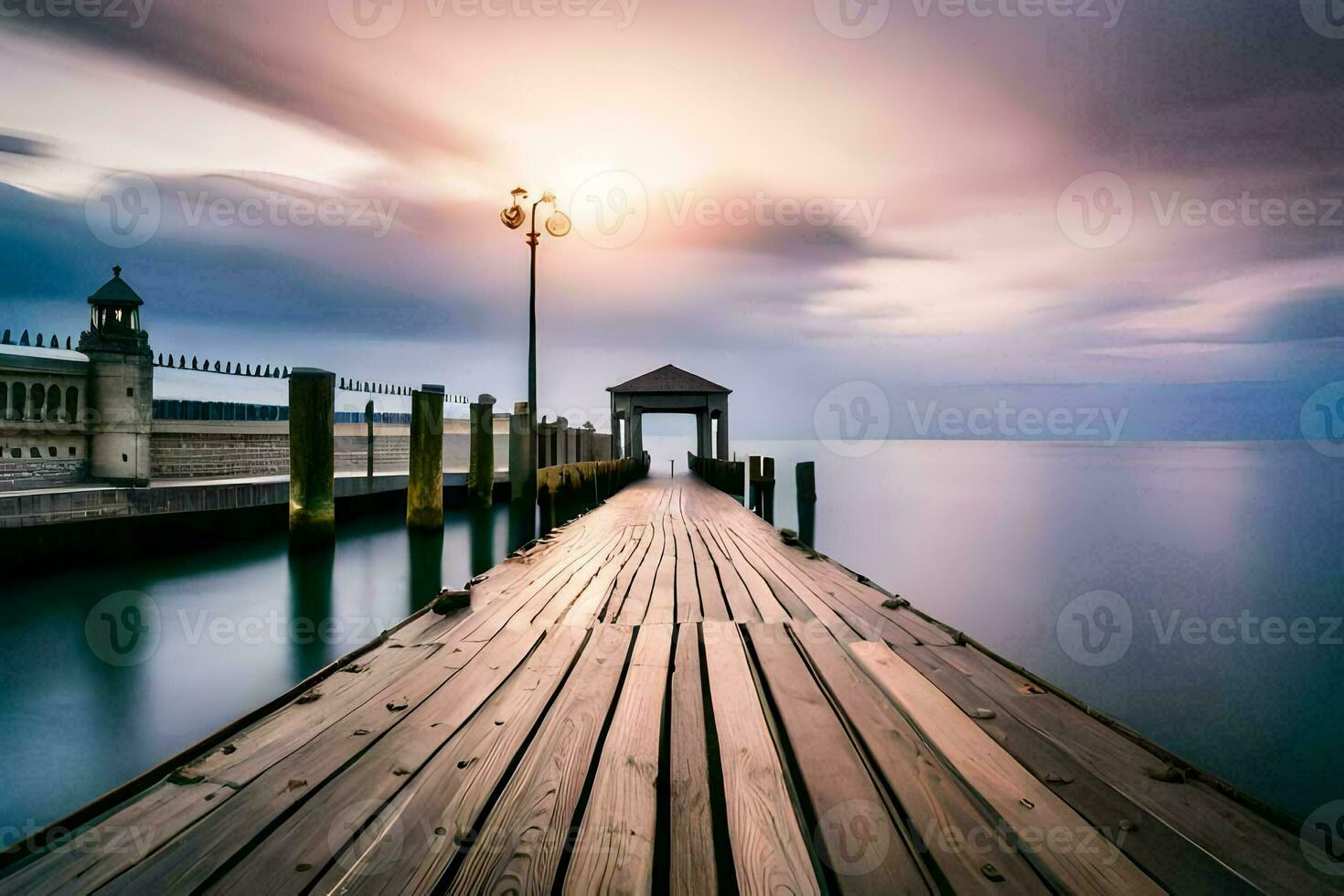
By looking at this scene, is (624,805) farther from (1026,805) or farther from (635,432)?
(635,432)

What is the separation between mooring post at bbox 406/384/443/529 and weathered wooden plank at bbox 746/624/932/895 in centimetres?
953

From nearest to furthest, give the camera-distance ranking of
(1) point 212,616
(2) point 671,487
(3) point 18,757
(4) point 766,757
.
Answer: (4) point 766,757 → (3) point 18,757 → (1) point 212,616 → (2) point 671,487

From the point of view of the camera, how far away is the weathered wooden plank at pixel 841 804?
5.73 feet

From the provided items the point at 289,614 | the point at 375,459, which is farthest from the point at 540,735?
the point at 375,459

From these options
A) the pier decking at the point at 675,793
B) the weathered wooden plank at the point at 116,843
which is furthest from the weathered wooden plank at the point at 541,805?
the weathered wooden plank at the point at 116,843

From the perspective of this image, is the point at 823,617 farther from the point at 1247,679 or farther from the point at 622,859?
the point at 1247,679

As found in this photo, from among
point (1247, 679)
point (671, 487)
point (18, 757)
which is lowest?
point (1247, 679)

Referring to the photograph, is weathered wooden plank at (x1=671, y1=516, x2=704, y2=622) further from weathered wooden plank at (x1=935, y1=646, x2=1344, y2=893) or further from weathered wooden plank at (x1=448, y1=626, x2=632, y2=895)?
weathered wooden plank at (x1=935, y1=646, x2=1344, y2=893)

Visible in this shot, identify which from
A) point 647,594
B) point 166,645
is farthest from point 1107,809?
point 166,645

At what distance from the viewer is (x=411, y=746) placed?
248 centimetres

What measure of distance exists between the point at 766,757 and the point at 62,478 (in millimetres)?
18512

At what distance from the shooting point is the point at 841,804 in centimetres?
209

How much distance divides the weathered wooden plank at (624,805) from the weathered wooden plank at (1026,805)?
3.64 feet

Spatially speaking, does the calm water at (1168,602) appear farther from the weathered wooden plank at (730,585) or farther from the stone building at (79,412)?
the stone building at (79,412)
